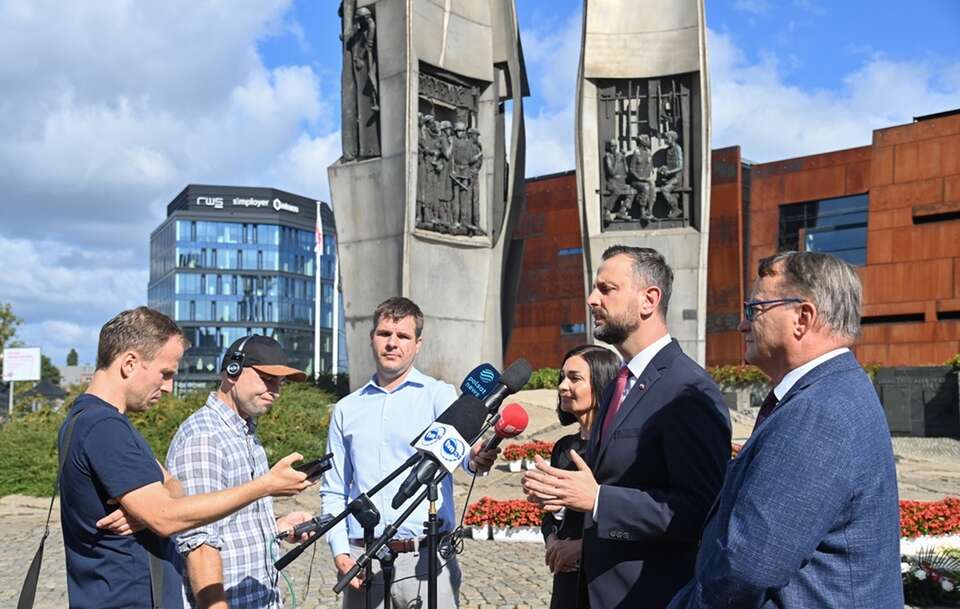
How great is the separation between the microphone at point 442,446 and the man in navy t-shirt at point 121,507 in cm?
35

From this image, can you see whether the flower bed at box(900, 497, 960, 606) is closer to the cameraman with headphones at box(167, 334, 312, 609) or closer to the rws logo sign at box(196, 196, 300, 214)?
the cameraman with headphones at box(167, 334, 312, 609)

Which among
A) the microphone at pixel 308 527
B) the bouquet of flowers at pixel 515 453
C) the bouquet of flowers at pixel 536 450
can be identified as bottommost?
the bouquet of flowers at pixel 515 453

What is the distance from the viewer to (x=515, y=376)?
3793 mm

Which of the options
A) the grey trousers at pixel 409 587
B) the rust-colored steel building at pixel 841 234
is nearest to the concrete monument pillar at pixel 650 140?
the grey trousers at pixel 409 587

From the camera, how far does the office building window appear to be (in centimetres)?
3691

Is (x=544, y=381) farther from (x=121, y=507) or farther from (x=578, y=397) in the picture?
(x=121, y=507)

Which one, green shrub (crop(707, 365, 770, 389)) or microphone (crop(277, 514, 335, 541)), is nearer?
microphone (crop(277, 514, 335, 541))

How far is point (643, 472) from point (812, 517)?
106 cm

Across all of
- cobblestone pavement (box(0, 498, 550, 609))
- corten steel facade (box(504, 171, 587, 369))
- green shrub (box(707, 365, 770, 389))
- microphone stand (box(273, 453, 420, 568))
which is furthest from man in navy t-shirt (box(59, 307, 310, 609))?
corten steel facade (box(504, 171, 587, 369))

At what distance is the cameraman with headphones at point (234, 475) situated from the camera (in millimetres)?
3549

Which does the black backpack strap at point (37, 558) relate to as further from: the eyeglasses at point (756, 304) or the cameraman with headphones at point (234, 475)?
the eyeglasses at point (756, 304)

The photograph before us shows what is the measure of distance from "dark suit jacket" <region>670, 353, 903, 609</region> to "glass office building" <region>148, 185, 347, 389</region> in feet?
301

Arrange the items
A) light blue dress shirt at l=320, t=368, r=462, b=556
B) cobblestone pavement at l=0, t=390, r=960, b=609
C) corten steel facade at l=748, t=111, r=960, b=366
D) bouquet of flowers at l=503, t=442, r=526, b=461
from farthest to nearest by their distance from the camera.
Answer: corten steel facade at l=748, t=111, r=960, b=366, bouquet of flowers at l=503, t=442, r=526, b=461, cobblestone pavement at l=0, t=390, r=960, b=609, light blue dress shirt at l=320, t=368, r=462, b=556

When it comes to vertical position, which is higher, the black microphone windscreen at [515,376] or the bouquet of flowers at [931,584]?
the black microphone windscreen at [515,376]
